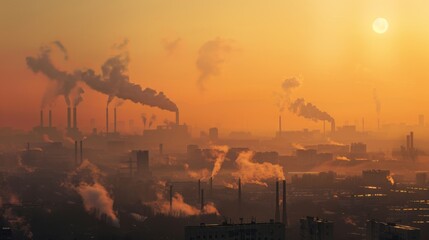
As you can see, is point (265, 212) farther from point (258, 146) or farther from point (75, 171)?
point (258, 146)

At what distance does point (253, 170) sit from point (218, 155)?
16.0 feet

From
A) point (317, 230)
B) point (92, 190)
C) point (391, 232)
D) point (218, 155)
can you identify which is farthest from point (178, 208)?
point (218, 155)

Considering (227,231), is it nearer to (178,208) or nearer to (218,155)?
(178,208)

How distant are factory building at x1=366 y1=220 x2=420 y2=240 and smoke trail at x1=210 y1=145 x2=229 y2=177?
117ft

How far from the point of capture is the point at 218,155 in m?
71.7

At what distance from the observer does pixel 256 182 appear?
204 feet

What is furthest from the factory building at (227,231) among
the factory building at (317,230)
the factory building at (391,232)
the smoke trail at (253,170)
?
the smoke trail at (253,170)

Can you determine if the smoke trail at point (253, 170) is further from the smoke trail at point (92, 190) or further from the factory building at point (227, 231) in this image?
the factory building at point (227, 231)

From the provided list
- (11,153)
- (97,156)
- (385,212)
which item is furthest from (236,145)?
(385,212)

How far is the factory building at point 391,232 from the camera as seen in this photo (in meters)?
27.2

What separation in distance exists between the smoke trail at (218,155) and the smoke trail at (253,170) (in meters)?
1.32

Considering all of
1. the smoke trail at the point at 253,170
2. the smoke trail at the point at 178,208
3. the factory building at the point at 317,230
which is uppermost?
the smoke trail at the point at 253,170

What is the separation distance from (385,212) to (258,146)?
35.8 m

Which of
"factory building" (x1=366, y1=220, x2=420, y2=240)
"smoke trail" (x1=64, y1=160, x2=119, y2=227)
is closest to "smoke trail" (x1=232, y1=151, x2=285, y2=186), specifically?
"smoke trail" (x1=64, y1=160, x2=119, y2=227)
